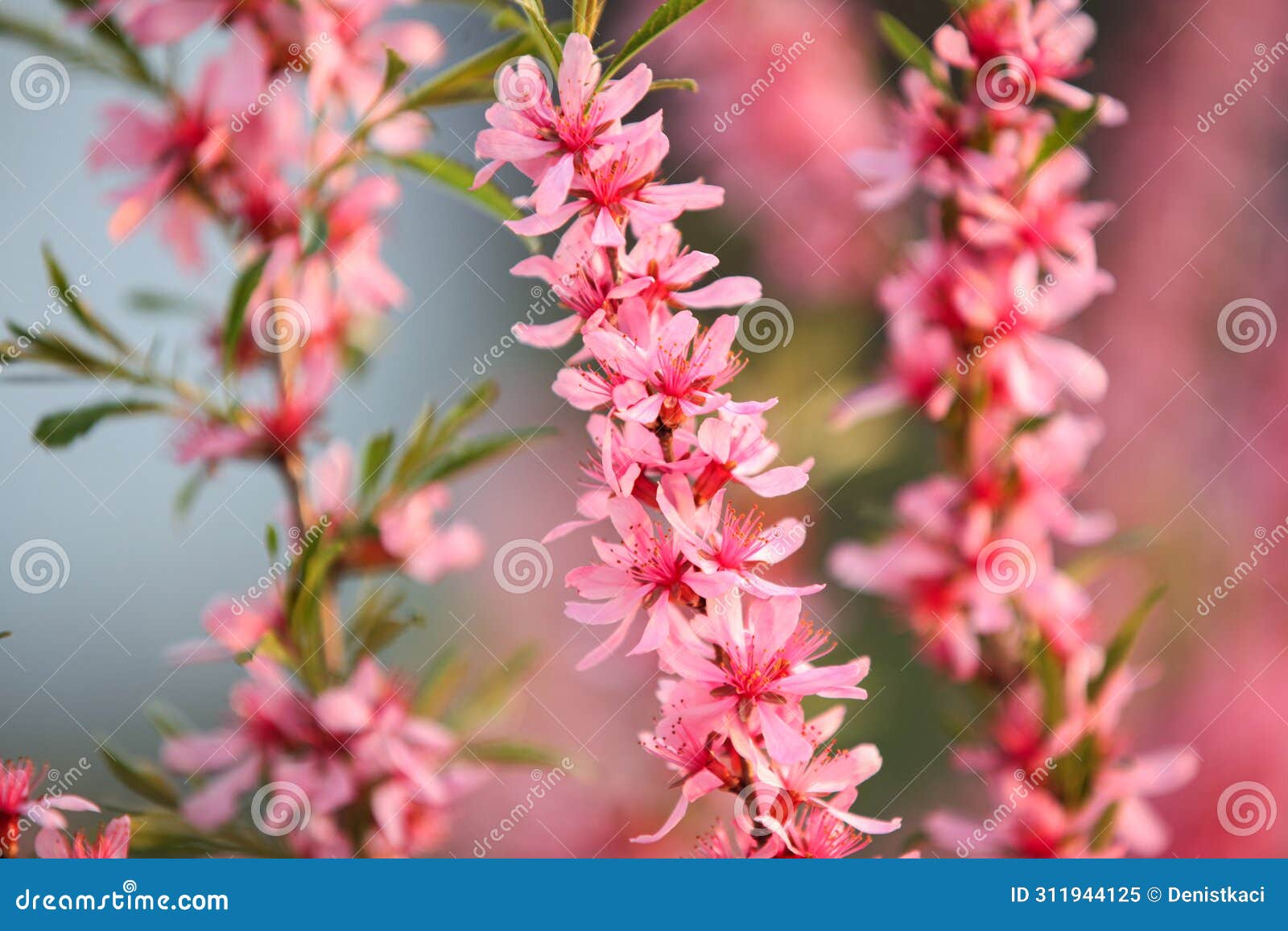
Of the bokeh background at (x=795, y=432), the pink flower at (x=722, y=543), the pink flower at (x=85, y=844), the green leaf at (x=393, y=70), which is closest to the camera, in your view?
the pink flower at (x=722, y=543)

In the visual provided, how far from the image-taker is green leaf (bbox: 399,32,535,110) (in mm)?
678

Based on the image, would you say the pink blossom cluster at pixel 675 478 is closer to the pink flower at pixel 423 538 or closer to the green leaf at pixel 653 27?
the green leaf at pixel 653 27

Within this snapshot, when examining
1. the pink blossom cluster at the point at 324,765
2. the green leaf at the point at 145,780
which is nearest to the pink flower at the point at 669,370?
the pink blossom cluster at the point at 324,765

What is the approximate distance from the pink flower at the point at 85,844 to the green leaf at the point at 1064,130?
0.66 metres

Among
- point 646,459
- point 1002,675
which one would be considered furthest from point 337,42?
point 1002,675

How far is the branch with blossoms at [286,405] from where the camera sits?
0.68 metres

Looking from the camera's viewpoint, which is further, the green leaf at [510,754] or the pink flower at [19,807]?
the green leaf at [510,754]

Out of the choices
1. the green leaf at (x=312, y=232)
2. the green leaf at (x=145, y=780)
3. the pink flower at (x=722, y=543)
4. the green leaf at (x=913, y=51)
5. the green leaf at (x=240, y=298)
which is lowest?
the green leaf at (x=145, y=780)

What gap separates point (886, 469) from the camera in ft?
3.84

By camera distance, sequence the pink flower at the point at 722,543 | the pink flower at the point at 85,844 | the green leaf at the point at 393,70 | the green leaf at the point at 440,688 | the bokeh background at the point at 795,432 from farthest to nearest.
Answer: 1. the bokeh background at the point at 795,432
2. the green leaf at the point at 440,688
3. the green leaf at the point at 393,70
4. the pink flower at the point at 85,844
5. the pink flower at the point at 722,543

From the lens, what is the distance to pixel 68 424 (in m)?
0.69

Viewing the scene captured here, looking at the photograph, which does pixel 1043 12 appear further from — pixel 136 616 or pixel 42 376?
pixel 136 616

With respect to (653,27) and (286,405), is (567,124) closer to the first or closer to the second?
(653,27)

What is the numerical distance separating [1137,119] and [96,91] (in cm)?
116
